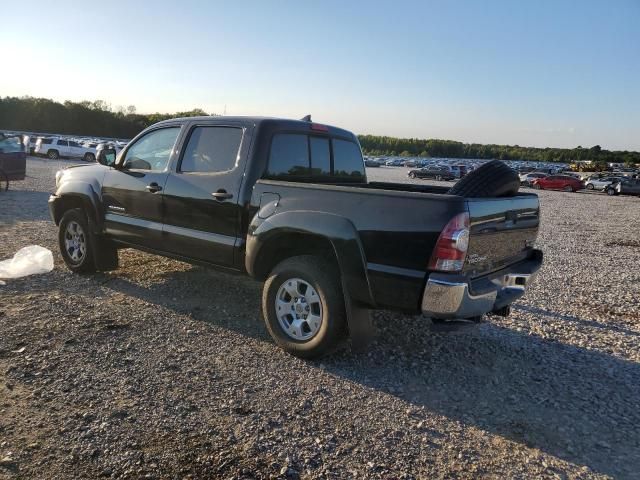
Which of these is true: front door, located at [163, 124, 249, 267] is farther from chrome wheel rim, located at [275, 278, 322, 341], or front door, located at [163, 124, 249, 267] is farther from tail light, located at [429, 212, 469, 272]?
tail light, located at [429, 212, 469, 272]

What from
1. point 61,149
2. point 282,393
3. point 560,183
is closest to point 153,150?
point 282,393

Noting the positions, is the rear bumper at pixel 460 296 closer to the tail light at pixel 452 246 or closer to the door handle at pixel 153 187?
the tail light at pixel 452 246

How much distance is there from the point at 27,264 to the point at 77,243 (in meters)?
0.61

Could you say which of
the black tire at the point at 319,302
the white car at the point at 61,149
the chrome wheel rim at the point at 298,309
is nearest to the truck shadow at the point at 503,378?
the black tire at the point at 319,302

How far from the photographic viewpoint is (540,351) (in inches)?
180

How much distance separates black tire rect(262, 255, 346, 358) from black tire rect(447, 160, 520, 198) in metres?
1.19

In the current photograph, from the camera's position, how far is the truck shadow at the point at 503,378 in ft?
10.4

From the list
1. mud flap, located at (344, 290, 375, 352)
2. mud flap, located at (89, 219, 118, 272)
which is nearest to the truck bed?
mud flap, located at (344, 290, 375, 352)

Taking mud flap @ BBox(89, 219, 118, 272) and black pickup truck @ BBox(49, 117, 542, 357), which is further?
mud flap @ BBox(89, 219, 118, 272)

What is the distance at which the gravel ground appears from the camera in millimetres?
2793

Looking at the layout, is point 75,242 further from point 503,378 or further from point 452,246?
point 503,378

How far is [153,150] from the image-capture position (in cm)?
544

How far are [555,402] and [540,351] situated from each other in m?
1.01

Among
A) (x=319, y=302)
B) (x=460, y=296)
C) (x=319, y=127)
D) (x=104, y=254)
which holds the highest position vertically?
(x=319, y=127)
